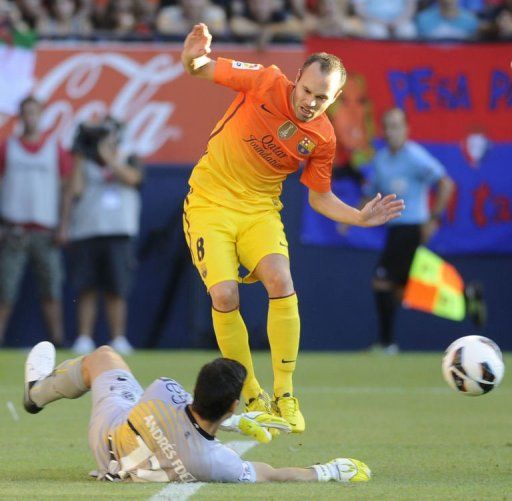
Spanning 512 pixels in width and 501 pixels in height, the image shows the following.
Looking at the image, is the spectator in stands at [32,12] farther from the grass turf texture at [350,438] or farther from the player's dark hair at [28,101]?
the grass turf texture at [350,438]

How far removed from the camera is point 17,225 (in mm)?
16141

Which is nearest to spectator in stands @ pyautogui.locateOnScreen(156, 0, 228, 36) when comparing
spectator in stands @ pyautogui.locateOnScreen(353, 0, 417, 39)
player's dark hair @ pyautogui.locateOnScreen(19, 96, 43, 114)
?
spectator in stands @ pyautogui.locateOnScreen(353, 0, 417, 39)

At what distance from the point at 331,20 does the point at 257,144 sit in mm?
8513

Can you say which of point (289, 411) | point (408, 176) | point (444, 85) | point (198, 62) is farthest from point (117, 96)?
point (289, 411)

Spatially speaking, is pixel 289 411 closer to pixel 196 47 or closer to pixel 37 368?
pixel 37 368

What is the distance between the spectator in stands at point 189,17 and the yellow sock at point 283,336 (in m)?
8.54

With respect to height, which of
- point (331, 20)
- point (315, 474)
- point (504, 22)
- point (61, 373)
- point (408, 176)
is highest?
point (504, 22)

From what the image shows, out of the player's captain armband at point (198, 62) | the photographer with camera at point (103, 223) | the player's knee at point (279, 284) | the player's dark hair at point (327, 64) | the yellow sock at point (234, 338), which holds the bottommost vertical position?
the photographer with camera at point (103, 223)

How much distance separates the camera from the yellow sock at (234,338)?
8672 mm

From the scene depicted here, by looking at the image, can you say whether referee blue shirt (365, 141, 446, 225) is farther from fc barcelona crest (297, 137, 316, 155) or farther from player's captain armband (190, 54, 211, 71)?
player's captain armband (190, 54, 211, 71)

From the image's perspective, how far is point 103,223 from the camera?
1619 cm

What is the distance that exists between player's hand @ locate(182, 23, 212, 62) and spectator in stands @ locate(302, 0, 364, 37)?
8.28 m

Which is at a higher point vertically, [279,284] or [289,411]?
[279,284]

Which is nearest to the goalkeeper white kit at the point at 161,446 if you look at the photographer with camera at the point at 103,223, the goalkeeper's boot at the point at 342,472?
the goalkeeper's boot at the point at 342,472
